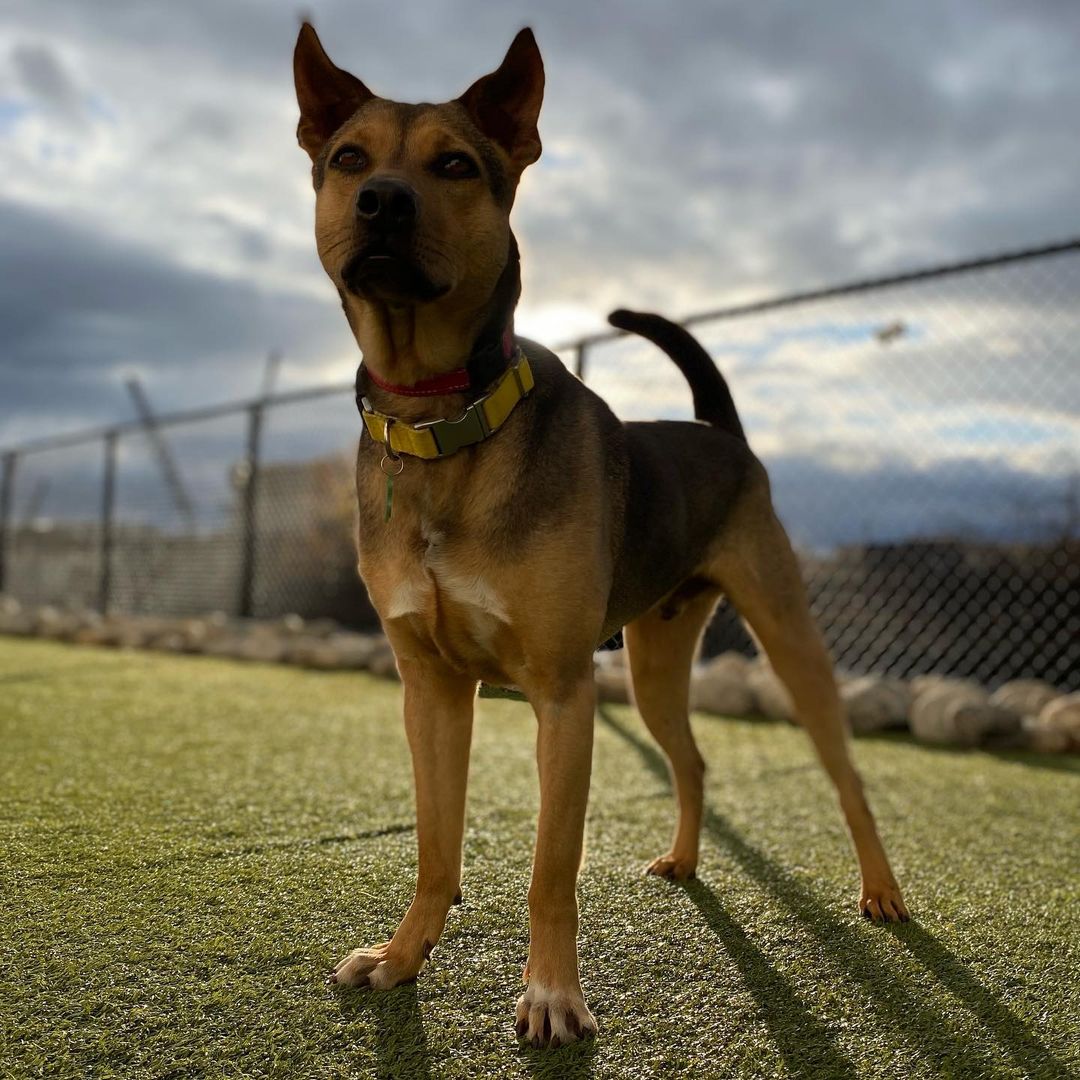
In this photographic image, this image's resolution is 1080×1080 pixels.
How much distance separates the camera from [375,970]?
2.06 metres

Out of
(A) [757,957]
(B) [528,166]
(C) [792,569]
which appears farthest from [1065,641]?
(B) [528,166]

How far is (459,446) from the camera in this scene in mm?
2199

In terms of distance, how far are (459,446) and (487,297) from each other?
1.08 feet

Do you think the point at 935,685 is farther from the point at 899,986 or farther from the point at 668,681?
the point at 899,986

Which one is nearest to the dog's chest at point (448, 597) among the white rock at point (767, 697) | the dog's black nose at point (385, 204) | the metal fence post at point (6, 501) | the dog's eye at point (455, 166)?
the dog's black nose at point (385, 204)

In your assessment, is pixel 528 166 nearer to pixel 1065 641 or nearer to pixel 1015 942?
pixel 1015 942

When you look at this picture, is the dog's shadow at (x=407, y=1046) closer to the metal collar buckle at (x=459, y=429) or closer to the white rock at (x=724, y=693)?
the metal collar buckle at (x=459, y=429)

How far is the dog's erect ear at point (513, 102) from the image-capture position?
235 cm

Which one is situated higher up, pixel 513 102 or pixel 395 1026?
pixel 513 102

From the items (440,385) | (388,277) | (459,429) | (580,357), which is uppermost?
(580,357)

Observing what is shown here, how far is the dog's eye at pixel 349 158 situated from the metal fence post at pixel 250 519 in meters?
9.12

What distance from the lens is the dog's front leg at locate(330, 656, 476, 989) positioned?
225 cm

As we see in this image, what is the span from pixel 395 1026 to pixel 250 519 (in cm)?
989

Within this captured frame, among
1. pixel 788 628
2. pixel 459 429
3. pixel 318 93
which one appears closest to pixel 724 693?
pixel 788 628
